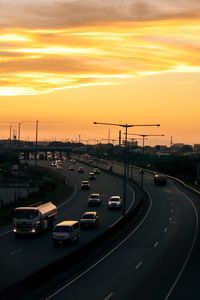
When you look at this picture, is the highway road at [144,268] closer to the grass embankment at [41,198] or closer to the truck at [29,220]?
the truck at [29,220]

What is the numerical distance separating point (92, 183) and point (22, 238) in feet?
251

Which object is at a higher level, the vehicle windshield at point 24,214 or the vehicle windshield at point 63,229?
the vehicle windshield at point 24,214

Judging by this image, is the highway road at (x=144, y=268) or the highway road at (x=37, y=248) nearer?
the highway road at (x=144, y=268)

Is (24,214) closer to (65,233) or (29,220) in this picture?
(29,220)

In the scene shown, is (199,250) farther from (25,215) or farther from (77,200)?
(77,200)

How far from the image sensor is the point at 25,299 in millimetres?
28297

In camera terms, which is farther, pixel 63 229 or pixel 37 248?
pixel 63 229

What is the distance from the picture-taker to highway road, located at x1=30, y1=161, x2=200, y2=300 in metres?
32.2

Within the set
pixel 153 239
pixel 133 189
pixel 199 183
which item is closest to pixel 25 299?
pixel 153 239

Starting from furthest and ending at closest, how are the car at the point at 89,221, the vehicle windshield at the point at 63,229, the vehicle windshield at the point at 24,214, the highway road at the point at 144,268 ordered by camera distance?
the car at the point at 89,221
the vehicle windshield at the point at 24,214
the vehicle windshield at the point at 63,229
the highway road at the point at 144,268

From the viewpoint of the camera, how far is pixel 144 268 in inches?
1592

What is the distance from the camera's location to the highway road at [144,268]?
32.2m

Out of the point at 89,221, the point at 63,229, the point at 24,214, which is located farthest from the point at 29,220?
the point at 89,221

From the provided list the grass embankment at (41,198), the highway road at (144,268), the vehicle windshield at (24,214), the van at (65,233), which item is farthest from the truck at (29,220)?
the grass embankment at (41,198)
